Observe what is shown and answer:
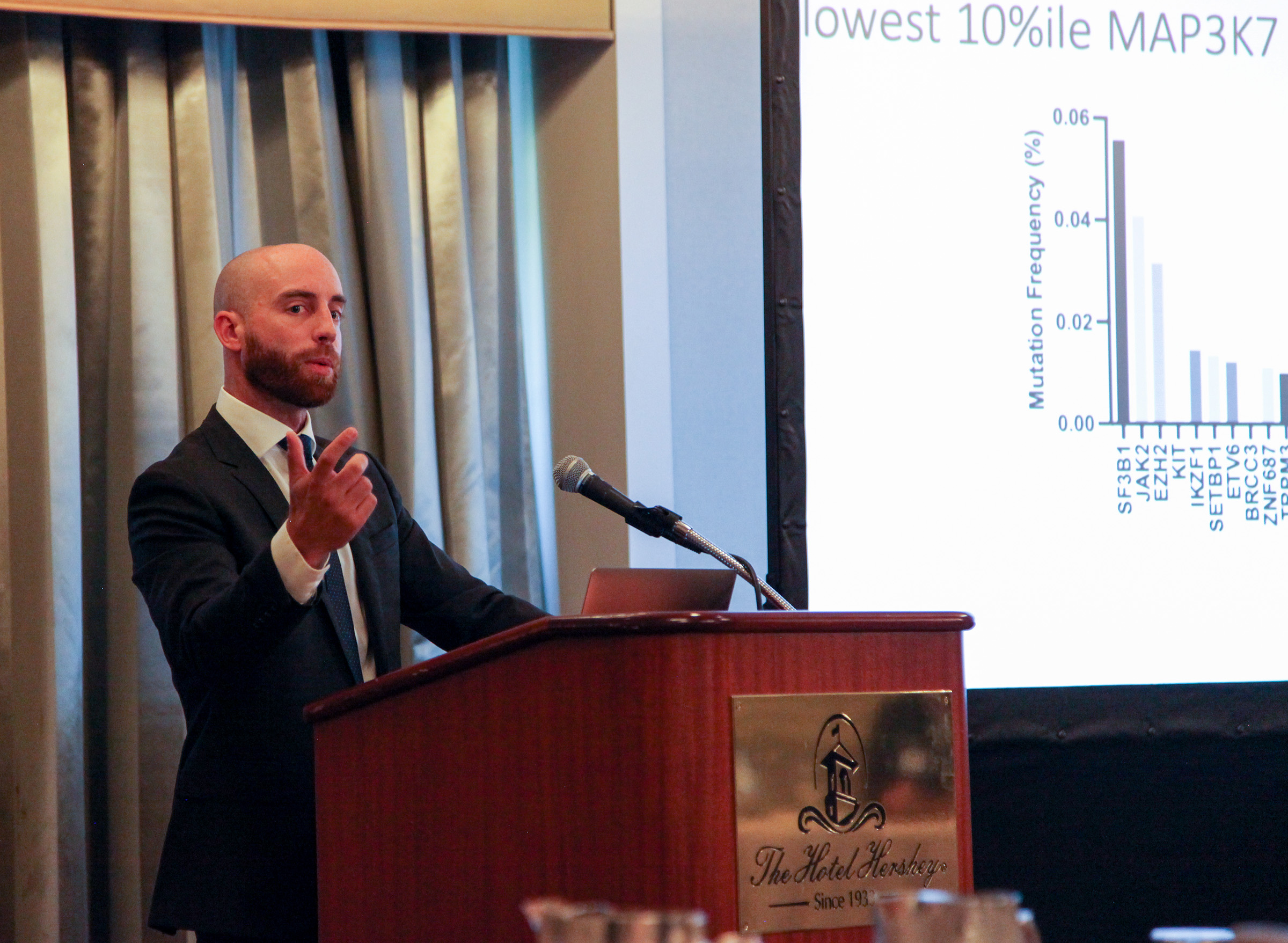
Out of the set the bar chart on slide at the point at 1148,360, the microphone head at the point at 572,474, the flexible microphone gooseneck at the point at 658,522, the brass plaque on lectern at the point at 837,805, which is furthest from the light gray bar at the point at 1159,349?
the brass plaque on lectern at the point at 837,805

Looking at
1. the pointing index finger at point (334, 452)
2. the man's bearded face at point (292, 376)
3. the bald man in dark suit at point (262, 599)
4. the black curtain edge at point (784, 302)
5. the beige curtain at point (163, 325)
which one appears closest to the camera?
the pointing index finger at point (334, 452)

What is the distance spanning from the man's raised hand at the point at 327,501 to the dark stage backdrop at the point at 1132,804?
63.7 inches

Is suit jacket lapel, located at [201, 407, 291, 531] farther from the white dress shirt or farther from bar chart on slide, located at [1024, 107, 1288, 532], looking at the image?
bar chart on slide, located at [1024, 107, 1288, 532]

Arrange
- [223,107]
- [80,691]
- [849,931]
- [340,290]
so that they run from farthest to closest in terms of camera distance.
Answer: [223,107], [80,691], [340,290], [849,931]

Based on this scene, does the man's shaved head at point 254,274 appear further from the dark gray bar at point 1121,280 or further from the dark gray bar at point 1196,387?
the dark gray bar at point 1196,387

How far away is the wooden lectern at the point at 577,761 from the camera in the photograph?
139cm

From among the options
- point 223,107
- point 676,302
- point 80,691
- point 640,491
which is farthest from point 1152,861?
point 223,107

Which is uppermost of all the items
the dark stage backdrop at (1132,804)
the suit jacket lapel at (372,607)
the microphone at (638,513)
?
the microphone at (638,513)

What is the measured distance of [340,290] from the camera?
90.2 inches

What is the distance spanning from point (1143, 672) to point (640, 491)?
1.07 metres

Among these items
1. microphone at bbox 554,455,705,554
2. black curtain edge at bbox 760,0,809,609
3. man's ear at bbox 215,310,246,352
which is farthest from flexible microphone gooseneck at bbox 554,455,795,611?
black curtain edge at bbox 760,0,809,609

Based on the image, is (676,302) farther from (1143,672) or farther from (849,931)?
(849,931)

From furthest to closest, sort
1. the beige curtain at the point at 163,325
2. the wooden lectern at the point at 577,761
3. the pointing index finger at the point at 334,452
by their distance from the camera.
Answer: the beige curtain at the point at 163,325, the pointing index finger at the point at 334,452, the wooden lectern at the point at 577,761

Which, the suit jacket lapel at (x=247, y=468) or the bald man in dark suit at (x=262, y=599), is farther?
the suit jacket lapel at (x=247, y=468)
